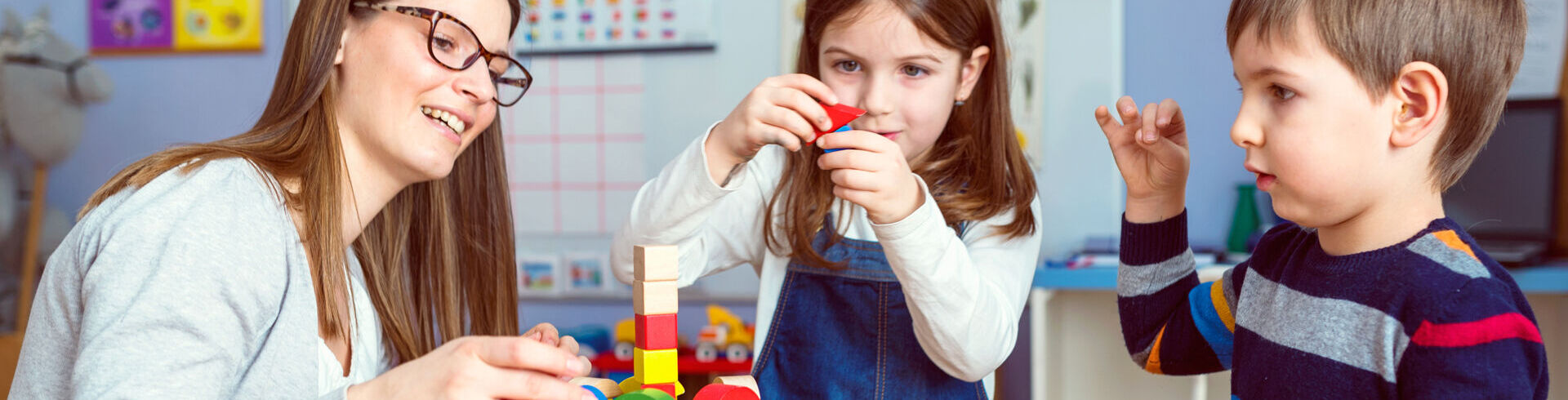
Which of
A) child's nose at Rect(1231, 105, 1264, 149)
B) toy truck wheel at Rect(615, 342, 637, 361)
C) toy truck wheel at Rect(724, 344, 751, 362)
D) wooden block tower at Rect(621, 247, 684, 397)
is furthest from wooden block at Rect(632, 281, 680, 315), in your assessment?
toy truck wheel at Rect(615, 342, 637, 361)

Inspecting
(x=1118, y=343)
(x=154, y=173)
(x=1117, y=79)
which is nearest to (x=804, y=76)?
(x=154, y=173)

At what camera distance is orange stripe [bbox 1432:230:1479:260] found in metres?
0.67

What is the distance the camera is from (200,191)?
2.63ft

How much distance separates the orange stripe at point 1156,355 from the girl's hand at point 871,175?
25 centimetres

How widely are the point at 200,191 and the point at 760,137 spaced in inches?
18.4

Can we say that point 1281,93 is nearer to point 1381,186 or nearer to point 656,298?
point 1381,186

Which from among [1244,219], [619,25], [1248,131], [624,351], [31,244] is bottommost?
[624,351]

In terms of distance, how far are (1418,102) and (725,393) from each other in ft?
1.63

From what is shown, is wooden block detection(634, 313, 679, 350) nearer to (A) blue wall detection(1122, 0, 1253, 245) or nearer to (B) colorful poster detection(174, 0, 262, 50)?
(A) blue wall detection(1122, 0, 1253, 245)

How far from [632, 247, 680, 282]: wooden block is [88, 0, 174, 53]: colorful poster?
278 cm

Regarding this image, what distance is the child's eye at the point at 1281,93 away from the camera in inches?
27.6

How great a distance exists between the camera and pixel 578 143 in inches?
108

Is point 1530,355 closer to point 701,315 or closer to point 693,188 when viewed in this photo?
point 693,188

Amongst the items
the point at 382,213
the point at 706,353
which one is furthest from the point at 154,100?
the point at 382,213
